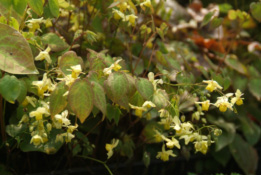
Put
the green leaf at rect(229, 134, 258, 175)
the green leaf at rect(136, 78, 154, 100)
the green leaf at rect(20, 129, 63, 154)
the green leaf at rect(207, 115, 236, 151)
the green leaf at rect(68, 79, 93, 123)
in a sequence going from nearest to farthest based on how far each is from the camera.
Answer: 1. the green leaf at rect(68, 79, 93, 123)
2. the green leaf at rect(136, 78, 154, 100)
3. the green leaf at rect(20, 129, 63, 154)
4. the green leaf at rect(207, 115, 236, 151)
5. the green leaf at rect(229, 134, 258, 175)

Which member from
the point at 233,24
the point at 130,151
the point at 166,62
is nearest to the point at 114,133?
the point at 130,151

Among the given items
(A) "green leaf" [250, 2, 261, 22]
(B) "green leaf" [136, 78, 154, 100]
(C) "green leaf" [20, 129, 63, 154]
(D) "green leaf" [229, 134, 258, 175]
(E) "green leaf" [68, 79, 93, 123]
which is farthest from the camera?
(D) "green leaf" [229, 134, 258, 175]

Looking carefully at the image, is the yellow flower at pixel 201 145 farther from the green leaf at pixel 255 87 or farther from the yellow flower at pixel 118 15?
the green leaf at pixel 255 87

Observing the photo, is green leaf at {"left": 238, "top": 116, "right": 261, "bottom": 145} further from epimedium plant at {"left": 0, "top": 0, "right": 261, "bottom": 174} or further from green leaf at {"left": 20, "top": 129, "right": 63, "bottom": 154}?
green leaf at {"left": 20, "top": 129, "right": 63, "bottom": 154}

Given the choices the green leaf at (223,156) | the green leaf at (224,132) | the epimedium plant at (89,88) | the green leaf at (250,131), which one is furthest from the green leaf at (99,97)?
the green leaf at (250,131)

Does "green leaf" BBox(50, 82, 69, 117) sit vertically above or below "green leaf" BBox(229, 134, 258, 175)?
above

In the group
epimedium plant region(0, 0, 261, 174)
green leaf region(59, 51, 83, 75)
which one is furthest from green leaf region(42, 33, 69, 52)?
green leaf region(59, 51, 83, 75)

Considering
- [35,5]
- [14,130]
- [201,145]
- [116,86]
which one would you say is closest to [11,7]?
[35,5]

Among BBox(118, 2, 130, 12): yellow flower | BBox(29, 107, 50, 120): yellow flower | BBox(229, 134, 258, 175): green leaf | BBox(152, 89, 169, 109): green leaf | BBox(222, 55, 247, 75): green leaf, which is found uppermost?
BBox(118, 2, 130, 12): yellow flower

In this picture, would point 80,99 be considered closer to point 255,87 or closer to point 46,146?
point 46,146
